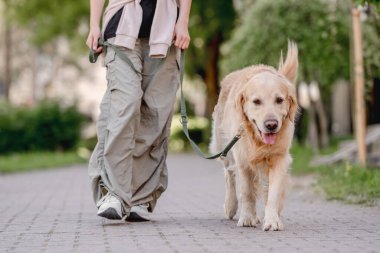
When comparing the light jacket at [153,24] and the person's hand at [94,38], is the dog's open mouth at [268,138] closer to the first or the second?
the light jacket at [153,24]

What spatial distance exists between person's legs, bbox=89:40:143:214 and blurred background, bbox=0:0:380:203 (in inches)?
64.9

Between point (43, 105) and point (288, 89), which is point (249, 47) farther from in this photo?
point (288, 89)

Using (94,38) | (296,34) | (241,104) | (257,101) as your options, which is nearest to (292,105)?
(257,101)

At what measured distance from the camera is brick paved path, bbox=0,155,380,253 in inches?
226

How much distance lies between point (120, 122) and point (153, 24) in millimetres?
833

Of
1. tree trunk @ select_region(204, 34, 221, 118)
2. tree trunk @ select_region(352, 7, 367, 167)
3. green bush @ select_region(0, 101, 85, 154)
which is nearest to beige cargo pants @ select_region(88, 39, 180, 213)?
tree trunk @ select_region(352, 7, 367, 167)

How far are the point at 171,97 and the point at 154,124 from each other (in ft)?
0.86

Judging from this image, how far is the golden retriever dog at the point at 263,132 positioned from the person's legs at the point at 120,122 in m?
0.81

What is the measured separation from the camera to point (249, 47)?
19.0 m

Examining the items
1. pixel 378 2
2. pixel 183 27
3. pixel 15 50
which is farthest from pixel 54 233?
pixel 15 50

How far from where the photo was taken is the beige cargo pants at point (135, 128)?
277 inches

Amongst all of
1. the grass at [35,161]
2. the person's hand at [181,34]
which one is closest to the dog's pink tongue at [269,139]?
the person's hand at [181,34]

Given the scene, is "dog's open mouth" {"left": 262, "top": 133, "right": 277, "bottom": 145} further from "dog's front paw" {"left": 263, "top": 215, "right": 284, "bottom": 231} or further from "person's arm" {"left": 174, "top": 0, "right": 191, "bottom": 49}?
"person's arm" {"left": 174, "top": 0, "right": 191, "bottom": 49}

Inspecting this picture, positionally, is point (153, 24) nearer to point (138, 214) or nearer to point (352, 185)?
point (138, 214)
